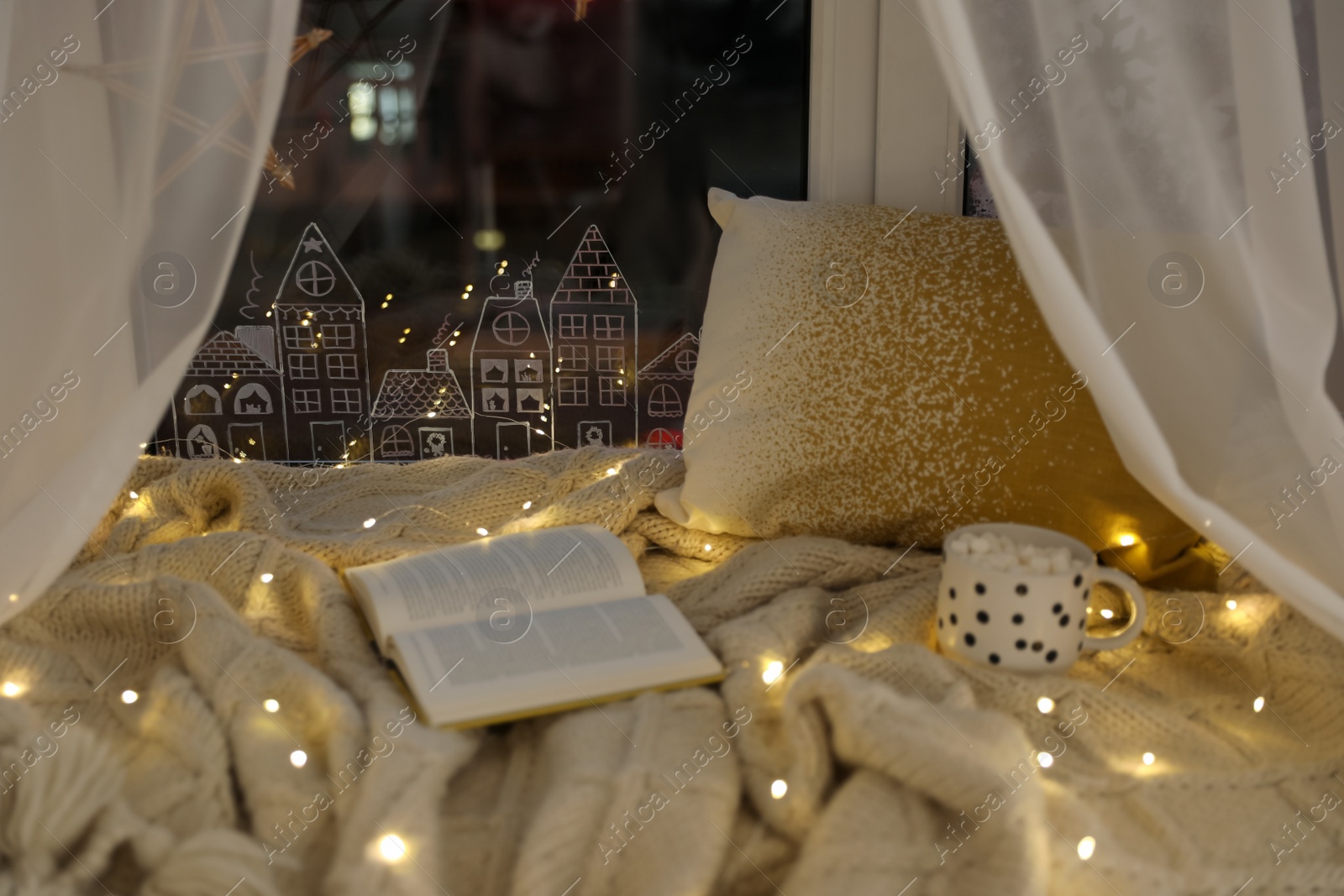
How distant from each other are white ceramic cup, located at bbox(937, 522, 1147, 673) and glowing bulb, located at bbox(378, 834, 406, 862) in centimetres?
50

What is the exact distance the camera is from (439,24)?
5.07ft

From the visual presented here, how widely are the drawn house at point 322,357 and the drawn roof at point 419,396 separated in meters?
0.03

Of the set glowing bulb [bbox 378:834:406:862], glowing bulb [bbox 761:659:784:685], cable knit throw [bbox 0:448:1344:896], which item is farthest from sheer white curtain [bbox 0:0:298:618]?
glowing bulb [bbox 761:659:784:685]

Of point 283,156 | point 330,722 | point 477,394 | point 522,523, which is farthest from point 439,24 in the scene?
point 330,722

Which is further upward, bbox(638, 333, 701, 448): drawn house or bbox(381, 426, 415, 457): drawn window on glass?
bbox(638, 333, 701, 448): drawn house

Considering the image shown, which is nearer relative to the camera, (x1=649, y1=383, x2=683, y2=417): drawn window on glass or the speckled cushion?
the speckled cushion

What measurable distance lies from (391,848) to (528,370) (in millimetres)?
1059

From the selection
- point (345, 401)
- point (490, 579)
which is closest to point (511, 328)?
point (345, 401)

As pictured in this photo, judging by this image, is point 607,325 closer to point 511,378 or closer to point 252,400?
point 511,378

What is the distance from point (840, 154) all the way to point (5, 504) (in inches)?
45.0

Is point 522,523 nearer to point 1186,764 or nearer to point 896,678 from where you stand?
point 896,678

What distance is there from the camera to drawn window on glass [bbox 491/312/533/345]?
5.38 feet

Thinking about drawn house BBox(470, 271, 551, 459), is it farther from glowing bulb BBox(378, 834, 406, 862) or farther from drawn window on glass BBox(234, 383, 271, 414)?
glowing bulb BBox(378, 834, 406, 862)

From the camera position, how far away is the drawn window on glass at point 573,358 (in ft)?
5.41
